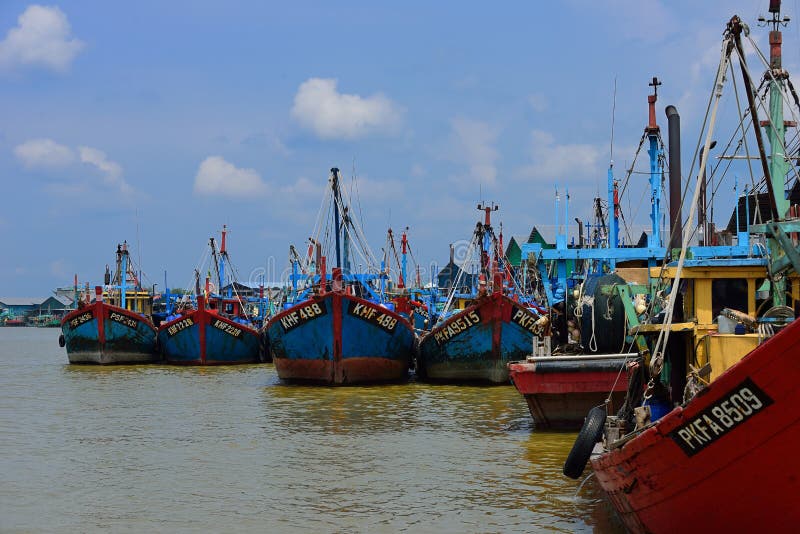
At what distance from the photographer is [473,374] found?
88.5 ft

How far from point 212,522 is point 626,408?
16.0 feet

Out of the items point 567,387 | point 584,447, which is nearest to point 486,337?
point 567,387

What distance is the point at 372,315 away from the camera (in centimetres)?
2692

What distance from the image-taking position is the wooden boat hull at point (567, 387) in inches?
627

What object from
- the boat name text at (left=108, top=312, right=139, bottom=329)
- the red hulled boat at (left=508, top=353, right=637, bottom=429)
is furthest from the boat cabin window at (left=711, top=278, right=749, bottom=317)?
the boat name text at (left=108, top=312, right=139, bottom=329)

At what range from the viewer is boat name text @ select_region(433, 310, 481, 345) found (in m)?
26.3

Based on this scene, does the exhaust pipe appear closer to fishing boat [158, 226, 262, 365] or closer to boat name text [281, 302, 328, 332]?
boat name text [281, 302, 328, 332]

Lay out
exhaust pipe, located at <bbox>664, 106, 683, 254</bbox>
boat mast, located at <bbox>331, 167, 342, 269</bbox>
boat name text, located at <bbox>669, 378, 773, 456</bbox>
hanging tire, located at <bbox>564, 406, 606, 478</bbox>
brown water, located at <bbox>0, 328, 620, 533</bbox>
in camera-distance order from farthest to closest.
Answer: boat mast, located at <bbox>331, 167, 342, 269</bbox> < exhaust pipe, located at <bbox>664, 106, 683, 254</bbox> < brown water, located at <bbox>0, 328, 620, 533</bbox> < hanging tire, located at <bbox>564, 406, 606, 478</bbox> < boat name text, located at <bbox>669, 378, 773, 456</bbox>

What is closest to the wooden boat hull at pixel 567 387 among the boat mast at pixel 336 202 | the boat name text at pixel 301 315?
the boat name text at pixel 301 315

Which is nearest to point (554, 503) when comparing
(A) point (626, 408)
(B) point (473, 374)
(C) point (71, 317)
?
(A) point (626, 408)

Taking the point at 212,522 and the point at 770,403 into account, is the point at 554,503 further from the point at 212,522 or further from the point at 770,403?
the point at 770,403

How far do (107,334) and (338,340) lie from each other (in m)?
14.9

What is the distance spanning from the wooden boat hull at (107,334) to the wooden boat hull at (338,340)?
40.1 ft

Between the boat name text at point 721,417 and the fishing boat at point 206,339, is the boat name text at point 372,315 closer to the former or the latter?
the fishing boat at point 206,339
